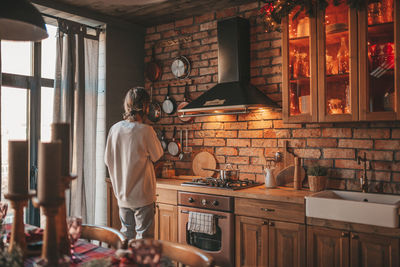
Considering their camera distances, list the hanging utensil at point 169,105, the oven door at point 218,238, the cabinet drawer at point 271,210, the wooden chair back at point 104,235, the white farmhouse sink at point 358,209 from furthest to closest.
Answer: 1. the hanging utensil at point 169,105
2. the oven door at point 218,238
3. the cabinet drawer at point 271,210
4. the white farmhouse sink at point 358,209
5. the wooden chair back at point 104,235

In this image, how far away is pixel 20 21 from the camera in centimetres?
144

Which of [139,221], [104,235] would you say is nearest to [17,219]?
[104,235]

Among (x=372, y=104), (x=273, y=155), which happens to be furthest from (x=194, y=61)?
(x=372, y=104)

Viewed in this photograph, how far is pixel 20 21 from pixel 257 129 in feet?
8.21

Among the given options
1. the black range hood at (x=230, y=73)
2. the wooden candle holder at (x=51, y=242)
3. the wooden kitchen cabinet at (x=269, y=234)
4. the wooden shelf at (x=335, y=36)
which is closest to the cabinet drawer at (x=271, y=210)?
the wooden kitchen cabinet at (x=269, y=234)

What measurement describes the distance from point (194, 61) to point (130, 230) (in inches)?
80.0

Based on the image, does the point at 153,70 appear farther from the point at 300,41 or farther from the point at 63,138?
the point at 63,138

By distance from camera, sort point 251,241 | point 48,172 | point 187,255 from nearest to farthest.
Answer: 1. point 48,172
2. point 187,255
3. point 251,241

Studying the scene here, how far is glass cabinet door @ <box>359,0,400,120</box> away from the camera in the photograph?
256cm

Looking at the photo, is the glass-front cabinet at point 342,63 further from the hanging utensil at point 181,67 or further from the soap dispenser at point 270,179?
the hanging utensil at point 181,67

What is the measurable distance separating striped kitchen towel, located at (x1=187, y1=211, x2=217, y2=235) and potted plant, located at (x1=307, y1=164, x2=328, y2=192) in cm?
89

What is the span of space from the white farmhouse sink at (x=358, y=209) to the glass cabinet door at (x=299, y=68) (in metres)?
0.69

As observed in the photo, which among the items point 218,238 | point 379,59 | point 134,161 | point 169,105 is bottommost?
point 218,238

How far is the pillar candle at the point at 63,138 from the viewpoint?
1437mm
